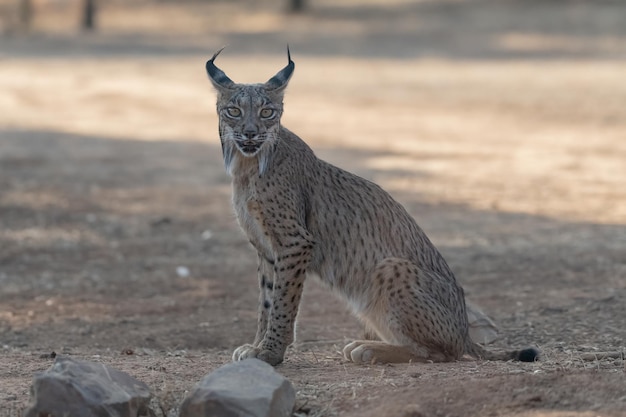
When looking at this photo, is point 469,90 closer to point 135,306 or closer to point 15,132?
point 15,132

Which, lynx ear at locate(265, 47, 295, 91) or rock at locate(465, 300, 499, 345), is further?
rock at locate(465, 300, 499, 345)

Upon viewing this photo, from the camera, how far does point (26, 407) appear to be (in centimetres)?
549

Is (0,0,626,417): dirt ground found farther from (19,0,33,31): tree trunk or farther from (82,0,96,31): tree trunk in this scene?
(82,0,96,31): tree trunk

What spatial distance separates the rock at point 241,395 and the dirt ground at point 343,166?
26 cm

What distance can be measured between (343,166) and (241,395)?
11220mm

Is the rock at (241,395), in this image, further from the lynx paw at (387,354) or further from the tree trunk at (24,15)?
the tree trunk at (24,15)

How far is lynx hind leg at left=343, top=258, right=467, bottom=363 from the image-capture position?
6684 mm

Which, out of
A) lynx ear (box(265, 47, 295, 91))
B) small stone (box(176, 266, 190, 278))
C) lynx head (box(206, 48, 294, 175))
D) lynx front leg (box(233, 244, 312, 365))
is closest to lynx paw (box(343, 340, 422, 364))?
lynx front leg (box(233, 244, 312, 365))

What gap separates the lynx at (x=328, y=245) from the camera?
673 centimetres

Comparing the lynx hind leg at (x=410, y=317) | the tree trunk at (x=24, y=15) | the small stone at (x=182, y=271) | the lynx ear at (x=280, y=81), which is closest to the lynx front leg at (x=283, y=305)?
the lynx hind leg at (x=410, y=317)

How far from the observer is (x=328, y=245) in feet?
23.1

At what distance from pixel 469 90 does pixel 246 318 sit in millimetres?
16830

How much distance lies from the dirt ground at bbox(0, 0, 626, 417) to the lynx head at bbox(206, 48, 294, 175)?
132 cm

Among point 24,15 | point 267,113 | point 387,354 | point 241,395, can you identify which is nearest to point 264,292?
point 387,354
